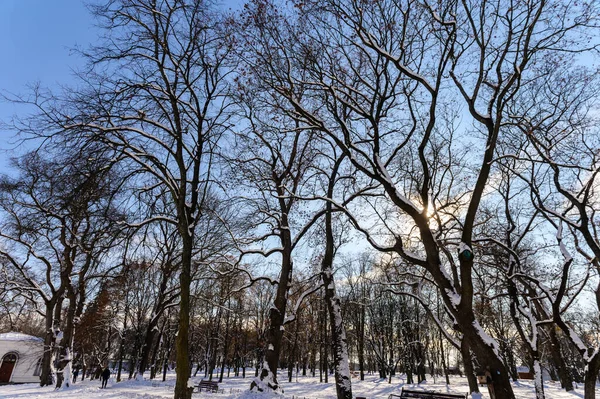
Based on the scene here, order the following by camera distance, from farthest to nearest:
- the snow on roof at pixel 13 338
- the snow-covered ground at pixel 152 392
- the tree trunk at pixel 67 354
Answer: the snow on roof at pixel 13 338, the tree trunk at pixel 67 354, the snow-covered ground at pixel 152 392

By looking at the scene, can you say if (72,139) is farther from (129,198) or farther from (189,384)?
(189,384)

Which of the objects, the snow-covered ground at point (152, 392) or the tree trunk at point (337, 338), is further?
the snow-covered ground at point (152, 392)

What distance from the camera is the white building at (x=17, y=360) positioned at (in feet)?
111

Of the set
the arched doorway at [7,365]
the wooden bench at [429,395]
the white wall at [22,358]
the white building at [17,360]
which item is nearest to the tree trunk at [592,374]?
the wooden bench at [429,395]

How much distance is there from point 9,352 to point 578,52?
49346mm

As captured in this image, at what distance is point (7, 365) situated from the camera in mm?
34094

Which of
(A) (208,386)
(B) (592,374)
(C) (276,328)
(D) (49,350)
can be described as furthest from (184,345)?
(D) (49,350)

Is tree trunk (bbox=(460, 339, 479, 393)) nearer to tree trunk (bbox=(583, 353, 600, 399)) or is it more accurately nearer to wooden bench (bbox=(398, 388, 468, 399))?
wooden bench (bbox=(398, 388, 468, 399))

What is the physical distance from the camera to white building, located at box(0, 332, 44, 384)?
1331 inches

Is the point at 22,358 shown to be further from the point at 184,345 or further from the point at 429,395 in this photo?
the point at 429,395

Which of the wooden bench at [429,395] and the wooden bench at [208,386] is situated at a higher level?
the wooden bench at [429,395]

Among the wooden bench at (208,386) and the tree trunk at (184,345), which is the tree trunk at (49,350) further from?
the tree trunk at (184,345)

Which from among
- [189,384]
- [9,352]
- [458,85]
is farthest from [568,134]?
[9,352]

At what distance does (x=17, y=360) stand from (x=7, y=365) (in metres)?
0.84
